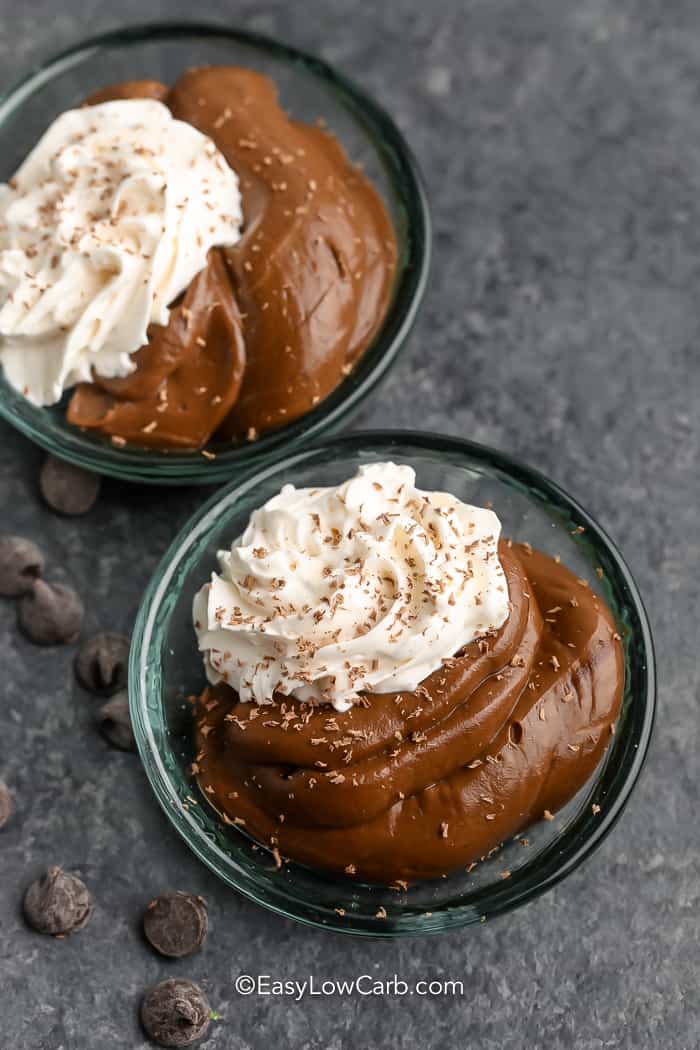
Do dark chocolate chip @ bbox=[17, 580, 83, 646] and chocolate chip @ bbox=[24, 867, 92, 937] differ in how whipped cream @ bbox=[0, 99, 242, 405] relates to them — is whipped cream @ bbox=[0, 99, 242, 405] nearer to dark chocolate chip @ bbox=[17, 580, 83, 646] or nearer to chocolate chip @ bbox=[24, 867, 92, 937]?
dark chocolate chip @ bbox=[17, 580, 83, 646]

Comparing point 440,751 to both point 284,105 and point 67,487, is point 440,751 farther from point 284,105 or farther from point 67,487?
point 284,105

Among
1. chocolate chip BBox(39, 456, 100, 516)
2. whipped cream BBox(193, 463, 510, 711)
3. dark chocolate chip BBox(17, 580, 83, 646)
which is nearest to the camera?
whipped cream BBox(193, 463, 510, 711)

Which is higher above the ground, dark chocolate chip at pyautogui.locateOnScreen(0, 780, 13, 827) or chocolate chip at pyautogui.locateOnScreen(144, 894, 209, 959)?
dark chocolate chip at pyautogui.locateOnScreen(0, 780, 13, 827)

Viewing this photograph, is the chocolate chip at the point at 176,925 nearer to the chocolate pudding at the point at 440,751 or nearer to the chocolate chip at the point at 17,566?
the chocolate pudding at the point at 440,751

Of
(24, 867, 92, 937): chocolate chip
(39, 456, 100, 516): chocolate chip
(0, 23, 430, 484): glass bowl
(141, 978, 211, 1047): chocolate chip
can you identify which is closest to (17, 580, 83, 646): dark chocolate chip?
(39, 456, 100, 516): chocolate chip

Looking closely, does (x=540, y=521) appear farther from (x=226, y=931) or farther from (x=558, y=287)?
(x=226, y=931)

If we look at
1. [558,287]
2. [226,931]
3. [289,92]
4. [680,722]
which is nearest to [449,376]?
[558,287]
